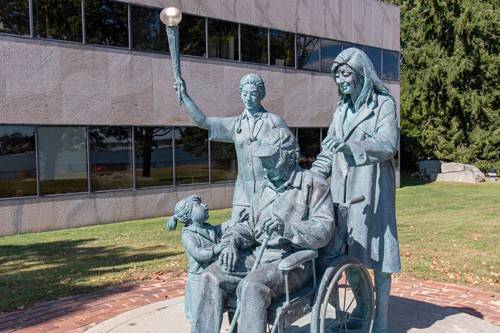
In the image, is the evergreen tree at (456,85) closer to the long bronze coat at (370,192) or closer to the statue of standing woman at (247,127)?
the statue of standing woman at (247,127)

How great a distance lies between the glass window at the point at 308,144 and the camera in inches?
635

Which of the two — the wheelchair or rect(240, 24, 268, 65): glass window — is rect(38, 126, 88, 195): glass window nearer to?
rect(240, 24, 268, 65): glass window

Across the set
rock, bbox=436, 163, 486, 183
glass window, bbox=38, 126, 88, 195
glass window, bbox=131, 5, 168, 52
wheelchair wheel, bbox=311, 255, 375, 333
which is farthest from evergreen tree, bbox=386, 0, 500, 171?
wheelchair wheel, bbox=311, 255, 375, 333

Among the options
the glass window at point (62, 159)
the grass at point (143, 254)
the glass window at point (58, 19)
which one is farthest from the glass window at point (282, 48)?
the glass window at point (62, 159)

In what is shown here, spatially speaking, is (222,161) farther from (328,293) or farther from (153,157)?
(328,293)

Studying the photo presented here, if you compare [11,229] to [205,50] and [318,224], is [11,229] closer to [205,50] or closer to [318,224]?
[205,50]

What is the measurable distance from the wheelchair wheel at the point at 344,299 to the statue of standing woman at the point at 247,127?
138cm

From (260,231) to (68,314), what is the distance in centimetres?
298

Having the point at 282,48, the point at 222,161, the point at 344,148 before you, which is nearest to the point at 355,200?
the point at 344,148

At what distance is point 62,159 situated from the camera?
1159 centimetres

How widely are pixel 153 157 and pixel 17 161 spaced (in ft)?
10.6

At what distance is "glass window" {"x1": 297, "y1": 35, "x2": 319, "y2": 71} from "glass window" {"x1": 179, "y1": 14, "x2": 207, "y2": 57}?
3.60 metres

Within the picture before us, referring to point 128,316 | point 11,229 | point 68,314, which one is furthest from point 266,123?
point 11,229

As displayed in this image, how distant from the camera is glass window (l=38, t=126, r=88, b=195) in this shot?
37.2ft
